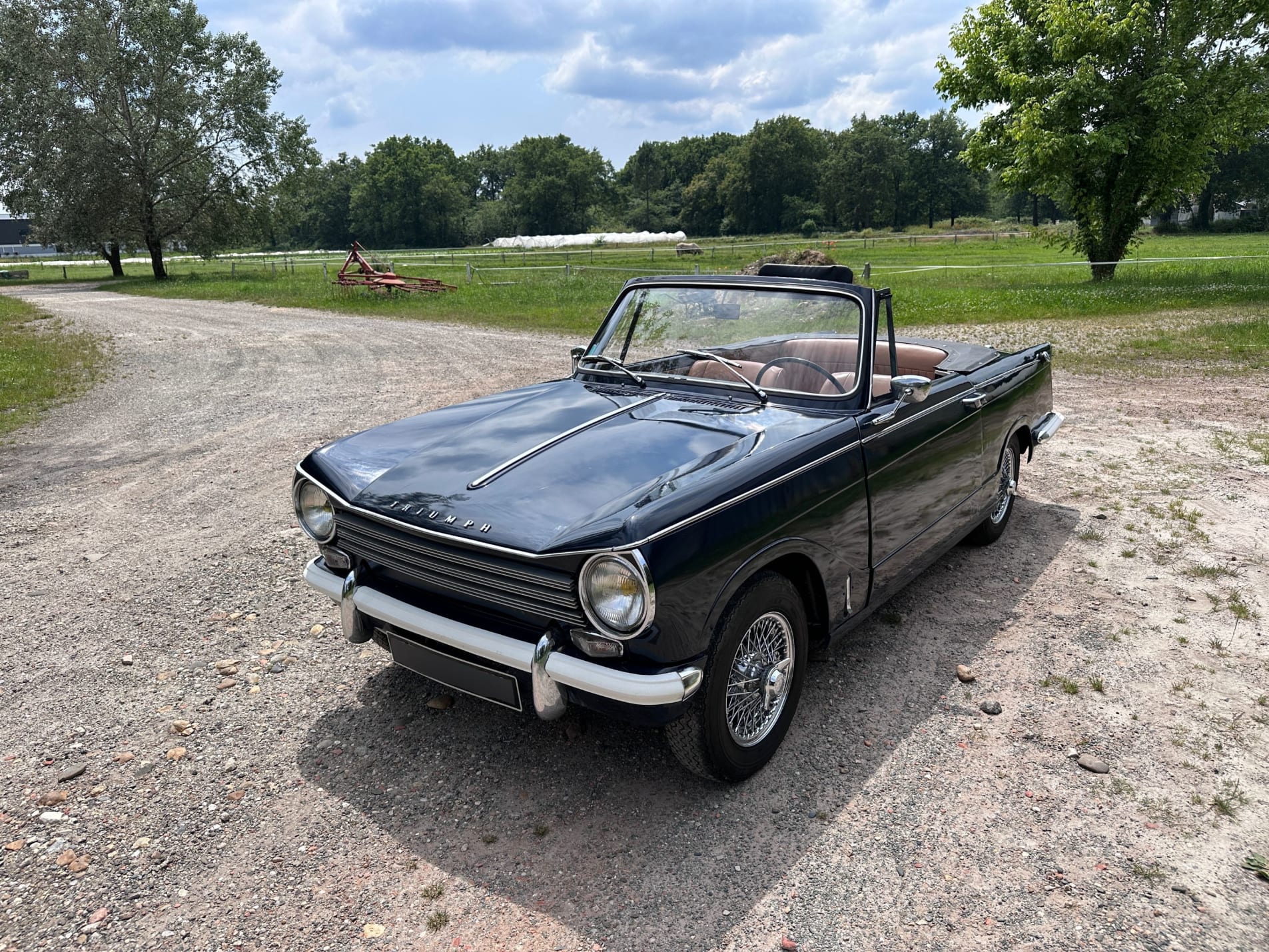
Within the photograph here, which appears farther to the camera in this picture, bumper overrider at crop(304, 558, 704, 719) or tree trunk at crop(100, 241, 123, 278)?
tree trunk at crop(100, 241, 123, 278)

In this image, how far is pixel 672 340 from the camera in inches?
166

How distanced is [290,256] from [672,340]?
5769 centimetres

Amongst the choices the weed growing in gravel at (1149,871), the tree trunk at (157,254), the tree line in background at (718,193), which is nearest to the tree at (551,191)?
the tree line in background at (718,193)

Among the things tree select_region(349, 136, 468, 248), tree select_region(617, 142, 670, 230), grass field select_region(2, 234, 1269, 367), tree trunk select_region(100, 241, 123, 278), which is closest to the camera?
grass field select_region(2, 234, 1269, 367)

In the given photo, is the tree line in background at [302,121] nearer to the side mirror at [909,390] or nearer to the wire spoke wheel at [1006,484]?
the wire spoke wheel at [1006,484]

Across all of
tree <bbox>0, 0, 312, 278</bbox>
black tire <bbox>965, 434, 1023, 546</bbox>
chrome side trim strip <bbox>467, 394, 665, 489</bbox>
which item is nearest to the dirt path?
black tire <bbox>965, 434, 1023, 546</bbox>

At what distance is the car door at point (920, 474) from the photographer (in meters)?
3.66

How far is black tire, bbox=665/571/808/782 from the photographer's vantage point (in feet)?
9.20

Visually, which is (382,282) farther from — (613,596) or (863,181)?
(863,181)

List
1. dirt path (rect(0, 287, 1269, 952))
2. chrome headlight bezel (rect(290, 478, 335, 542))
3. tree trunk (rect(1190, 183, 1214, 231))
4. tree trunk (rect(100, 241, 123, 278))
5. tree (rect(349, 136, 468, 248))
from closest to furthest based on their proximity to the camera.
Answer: dirt path (rect(0, 287, 1269, 952)), chrome headlight bezel (rect(290, 478, 335, 542)), tree trunk (rect(100, 241, 123, 278)), tree trunk (rect(1190, 183, 1214, 231)), tree (rect(349, 136, 468, 248))

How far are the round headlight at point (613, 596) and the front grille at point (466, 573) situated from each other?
2.0 inches

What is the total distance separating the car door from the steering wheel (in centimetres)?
19

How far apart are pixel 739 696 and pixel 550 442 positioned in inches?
47.5

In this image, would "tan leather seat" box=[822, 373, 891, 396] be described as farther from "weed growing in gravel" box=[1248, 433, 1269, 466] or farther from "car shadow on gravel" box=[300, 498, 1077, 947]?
"weed growing in gravel" box=[1248, 433, 1269, 466]
